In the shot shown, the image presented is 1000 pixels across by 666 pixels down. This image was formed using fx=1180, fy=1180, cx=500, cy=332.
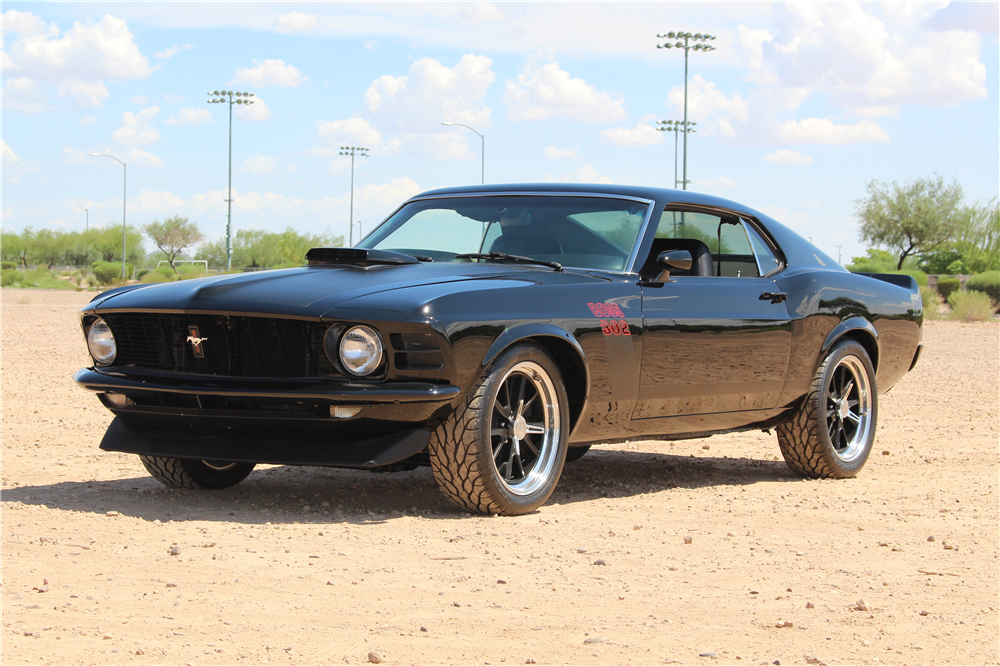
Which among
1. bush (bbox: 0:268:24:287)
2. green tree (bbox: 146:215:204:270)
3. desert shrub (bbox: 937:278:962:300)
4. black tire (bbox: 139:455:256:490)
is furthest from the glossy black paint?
green tree (bbox: 146:215:204:270)

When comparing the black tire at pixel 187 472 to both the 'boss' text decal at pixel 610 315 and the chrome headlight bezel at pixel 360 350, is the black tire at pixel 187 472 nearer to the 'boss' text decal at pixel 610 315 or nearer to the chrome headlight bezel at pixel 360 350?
the chrome headlight bezel at pixel 360 350

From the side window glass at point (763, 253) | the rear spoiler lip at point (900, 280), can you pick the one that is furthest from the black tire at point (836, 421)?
the rear spoiler lip at point (900, 280)

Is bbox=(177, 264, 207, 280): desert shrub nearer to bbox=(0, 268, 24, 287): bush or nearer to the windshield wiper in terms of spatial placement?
bbox=(0, 268, 24, 287): bush

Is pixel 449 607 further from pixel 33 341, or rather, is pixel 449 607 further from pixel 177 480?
pixel 33 341

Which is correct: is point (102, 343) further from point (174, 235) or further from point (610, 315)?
point (174, 235)

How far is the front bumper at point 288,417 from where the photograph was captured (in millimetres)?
4926

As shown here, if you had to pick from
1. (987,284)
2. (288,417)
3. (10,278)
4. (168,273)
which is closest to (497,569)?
(288,417)

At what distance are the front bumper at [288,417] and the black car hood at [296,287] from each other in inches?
12.5

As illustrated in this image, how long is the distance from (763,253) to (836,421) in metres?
1.22

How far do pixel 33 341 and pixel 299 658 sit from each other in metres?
16.6

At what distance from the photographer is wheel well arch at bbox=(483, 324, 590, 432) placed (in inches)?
207

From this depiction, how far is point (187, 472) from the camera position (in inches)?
239

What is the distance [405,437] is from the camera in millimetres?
5012

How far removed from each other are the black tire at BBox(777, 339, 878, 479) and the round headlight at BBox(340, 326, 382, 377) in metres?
3.22
